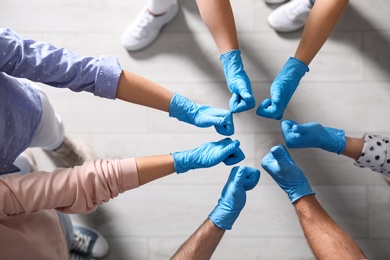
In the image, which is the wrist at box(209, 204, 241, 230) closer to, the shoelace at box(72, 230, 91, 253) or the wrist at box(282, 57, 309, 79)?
the wrist at box(282, 57, 309, 79)

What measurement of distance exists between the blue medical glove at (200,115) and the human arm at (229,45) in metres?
0.04

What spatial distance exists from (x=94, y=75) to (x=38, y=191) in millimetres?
302

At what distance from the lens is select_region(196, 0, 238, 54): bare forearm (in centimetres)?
144

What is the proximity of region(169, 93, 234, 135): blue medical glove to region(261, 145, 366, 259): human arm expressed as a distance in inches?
5.7

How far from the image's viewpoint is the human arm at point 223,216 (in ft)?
4.54

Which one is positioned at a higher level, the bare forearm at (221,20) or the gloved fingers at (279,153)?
the bare forearm at (221,20)

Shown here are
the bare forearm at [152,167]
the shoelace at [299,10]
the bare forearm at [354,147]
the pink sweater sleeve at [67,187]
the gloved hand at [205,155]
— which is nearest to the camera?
the pink sweater sleeve at [67,187]

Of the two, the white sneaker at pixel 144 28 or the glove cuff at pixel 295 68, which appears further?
the white sneaker at pixel 144 28

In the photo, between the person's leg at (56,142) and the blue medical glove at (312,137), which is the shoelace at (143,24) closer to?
the person's leg at (56,142)

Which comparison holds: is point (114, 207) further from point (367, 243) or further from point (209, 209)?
point (367, 243)

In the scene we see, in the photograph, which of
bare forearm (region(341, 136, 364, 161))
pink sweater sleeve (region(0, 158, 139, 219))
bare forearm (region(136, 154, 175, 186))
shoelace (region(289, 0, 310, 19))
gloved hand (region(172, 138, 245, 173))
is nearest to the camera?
pink sweater sleeve (region(0, 158, 139, 219))

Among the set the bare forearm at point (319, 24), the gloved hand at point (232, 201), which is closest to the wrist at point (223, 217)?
the gloved hand at point (232, 201)

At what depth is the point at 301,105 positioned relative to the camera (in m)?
1.85

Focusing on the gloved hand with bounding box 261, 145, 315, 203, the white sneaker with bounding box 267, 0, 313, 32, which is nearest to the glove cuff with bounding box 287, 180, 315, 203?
the gloved hand with bounding box 261, 145, 315, 203
